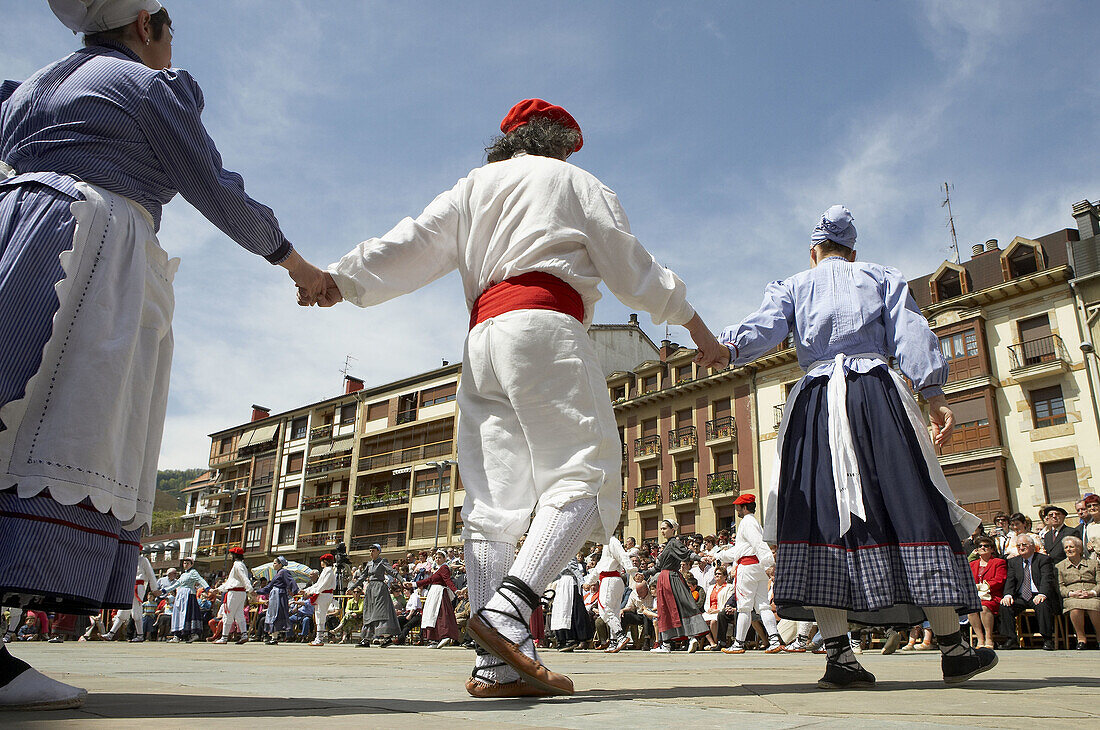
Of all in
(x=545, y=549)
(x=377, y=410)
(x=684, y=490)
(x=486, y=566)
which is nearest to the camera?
(x=545, y=549)

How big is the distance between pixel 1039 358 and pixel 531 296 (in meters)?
32.2

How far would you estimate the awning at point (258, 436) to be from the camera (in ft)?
219

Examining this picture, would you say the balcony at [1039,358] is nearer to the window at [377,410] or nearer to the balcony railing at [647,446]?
the balcony railing at [647,446]

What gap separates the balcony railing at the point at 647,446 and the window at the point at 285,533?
105 ft

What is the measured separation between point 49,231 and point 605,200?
1772 mm

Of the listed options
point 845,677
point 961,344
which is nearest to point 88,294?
point 845,677

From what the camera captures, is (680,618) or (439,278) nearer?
(439,278)

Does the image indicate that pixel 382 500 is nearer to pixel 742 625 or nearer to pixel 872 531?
pixel 742 625

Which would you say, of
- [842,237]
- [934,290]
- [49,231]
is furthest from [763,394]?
[49,231]

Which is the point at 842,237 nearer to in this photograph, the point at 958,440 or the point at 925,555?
the point at 925,555

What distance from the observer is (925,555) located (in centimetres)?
298

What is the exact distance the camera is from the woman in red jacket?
1025cm

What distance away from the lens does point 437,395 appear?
5562 cm

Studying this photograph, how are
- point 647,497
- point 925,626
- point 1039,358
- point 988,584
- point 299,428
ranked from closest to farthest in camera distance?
point 925,626 < point 988,584 < point 1039,358 < point 647,497 < point 299,428
